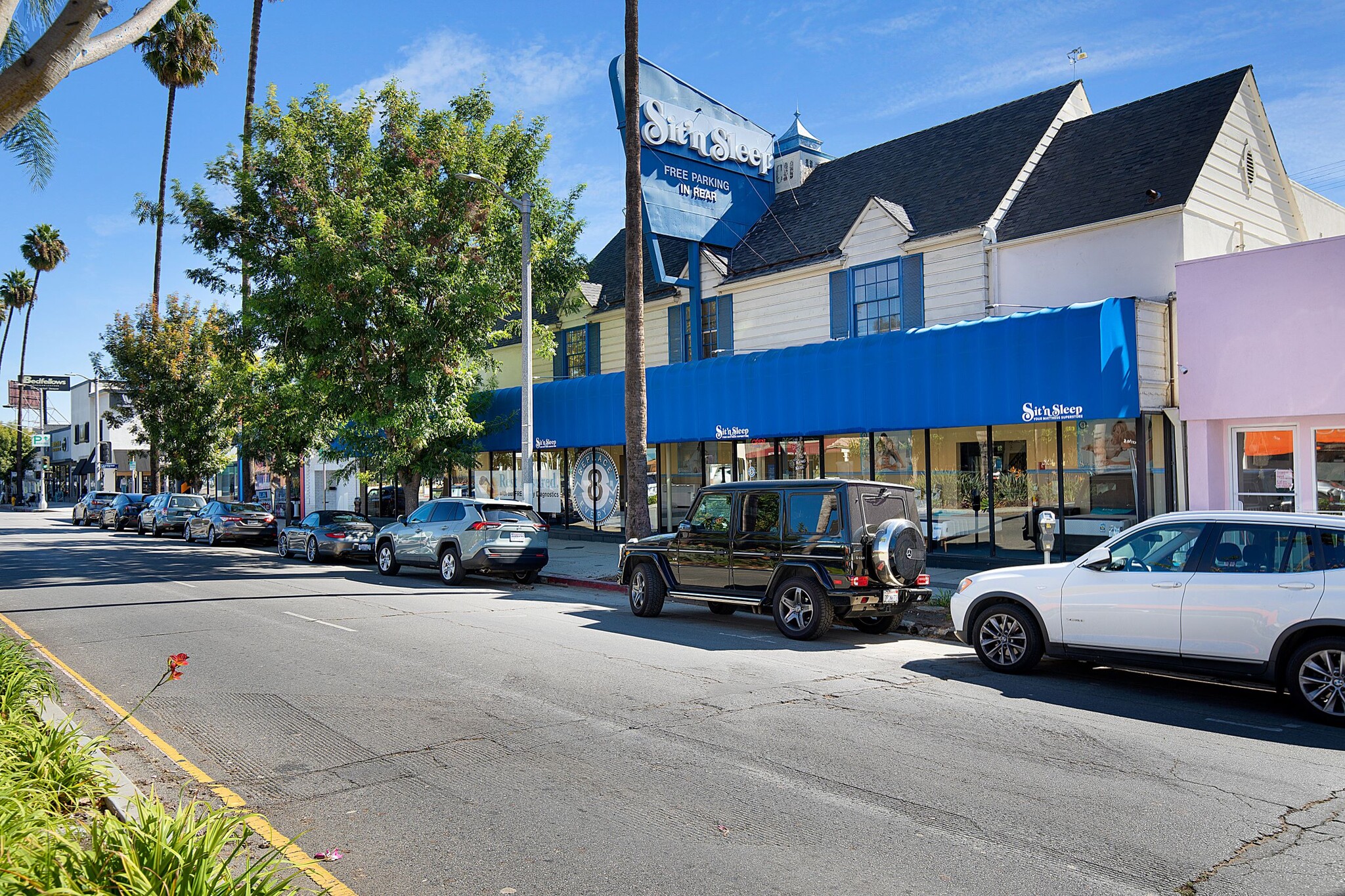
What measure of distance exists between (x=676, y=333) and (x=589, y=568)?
7.69 metres

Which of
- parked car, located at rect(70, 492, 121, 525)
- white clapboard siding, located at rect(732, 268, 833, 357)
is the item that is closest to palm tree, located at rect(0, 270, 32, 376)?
parked car, located at rect(70, 492, 121, 525)

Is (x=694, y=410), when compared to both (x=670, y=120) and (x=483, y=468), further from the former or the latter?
(x=483, y=468)

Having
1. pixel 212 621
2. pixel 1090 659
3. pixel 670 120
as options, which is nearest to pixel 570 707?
pixel 1090 659

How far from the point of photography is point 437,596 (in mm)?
15891

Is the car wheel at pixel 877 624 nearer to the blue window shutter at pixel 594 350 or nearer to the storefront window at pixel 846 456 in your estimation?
the storefront window at pixel 846 456

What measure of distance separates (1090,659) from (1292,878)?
4.36 meters

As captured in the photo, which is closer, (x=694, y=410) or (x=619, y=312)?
(x=694, y=410)

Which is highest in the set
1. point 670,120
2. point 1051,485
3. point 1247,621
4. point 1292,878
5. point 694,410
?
point 670,120

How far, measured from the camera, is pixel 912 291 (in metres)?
19.5

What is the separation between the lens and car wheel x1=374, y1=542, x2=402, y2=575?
19.8m

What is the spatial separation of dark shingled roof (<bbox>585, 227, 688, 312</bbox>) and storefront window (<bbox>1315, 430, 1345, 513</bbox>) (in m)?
14.3

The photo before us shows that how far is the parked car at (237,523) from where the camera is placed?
28.6m

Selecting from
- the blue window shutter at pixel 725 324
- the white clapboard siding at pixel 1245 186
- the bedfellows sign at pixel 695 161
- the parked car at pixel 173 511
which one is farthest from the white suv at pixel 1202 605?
the parked car at pixel 173 511

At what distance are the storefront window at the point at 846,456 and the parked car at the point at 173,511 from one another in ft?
79.1
